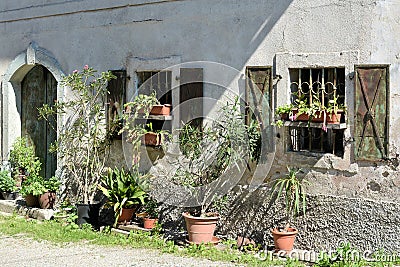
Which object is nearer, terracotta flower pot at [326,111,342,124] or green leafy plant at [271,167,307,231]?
terracotta flower pot at [326,111,342,124]

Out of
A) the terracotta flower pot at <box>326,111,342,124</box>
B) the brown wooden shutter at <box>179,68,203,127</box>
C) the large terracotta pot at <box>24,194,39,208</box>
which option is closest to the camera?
the terracotta flower pot at <box>326,111,342,124</box>

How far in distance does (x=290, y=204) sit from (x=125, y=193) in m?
2.28

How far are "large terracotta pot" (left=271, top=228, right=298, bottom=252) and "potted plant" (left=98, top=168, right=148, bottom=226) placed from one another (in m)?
1.96

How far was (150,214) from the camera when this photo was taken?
8.31m

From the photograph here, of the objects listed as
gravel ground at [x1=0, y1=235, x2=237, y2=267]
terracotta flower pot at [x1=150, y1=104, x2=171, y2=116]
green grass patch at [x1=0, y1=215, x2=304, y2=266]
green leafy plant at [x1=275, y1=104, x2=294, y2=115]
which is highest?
terracotta flower pot at [x1=150, y1=104, x2=171, y2=116]

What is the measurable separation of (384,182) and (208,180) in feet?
7.00

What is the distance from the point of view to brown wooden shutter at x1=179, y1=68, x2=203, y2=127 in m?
7.96

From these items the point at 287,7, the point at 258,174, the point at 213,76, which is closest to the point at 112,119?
the point at 213,76

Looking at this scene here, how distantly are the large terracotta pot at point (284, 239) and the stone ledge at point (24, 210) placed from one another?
3648mm

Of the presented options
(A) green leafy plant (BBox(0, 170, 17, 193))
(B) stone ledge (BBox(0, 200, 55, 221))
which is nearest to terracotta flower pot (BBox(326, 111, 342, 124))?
(B) stone ledge (BBox(0, 200, 55, 221))

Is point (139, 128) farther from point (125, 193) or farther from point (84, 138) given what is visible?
point (84, 138)

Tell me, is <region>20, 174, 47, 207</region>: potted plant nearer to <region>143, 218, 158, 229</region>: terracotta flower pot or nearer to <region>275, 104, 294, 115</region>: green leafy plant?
<region>143, 218, 158, 229</region>: terracotta flower pot

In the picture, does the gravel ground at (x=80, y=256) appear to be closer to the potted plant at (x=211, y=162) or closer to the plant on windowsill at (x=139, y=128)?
the potted plant at (x=211, y=162)

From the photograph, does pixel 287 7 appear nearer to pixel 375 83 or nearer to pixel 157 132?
pixel 375 83
